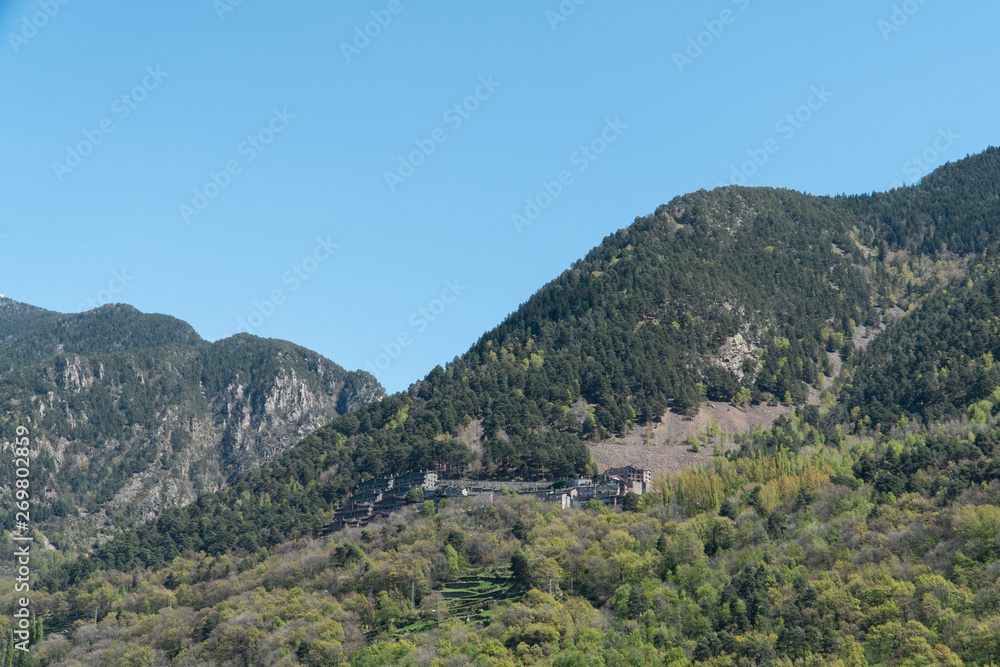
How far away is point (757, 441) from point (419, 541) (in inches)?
2703

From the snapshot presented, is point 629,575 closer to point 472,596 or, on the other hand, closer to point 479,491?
point 472,596

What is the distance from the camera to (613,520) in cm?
16088

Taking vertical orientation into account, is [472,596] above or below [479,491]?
below

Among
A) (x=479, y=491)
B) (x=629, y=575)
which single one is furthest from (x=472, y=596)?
(x=479, y=491)

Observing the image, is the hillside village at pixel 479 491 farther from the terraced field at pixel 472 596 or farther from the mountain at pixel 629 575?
the terraced field at pixel 472 596

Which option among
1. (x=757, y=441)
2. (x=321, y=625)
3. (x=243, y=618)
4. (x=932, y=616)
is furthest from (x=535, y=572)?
(x=757, y=441)

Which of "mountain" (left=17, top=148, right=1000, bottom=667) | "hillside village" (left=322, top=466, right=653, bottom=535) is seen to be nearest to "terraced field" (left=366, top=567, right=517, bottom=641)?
"mountain" (left=17, top=148, right=1000, bottom=667)

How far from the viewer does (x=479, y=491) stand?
18400 cm

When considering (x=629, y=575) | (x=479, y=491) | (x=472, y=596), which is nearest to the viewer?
(x=629, y=575)

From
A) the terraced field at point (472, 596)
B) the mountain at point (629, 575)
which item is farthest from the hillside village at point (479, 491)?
the terraced field at point (472, 596)

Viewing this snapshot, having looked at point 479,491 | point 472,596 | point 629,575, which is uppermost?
point 479,491

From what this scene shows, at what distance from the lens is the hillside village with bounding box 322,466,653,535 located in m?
178

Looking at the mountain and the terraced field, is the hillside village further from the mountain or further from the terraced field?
the terraced field

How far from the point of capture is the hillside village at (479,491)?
584ft
